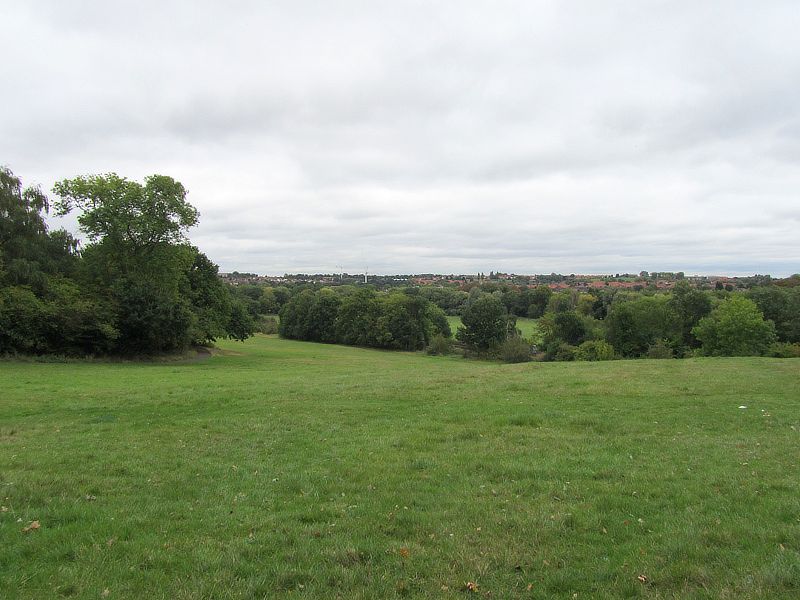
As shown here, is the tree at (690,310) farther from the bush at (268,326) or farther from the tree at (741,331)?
the bush at (268,326)

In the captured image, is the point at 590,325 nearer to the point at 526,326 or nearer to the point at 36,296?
the point at 526,326

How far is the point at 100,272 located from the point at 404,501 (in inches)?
1783

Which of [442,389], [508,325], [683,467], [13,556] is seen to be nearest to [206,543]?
[13,556]

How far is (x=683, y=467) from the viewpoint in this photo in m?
8.68

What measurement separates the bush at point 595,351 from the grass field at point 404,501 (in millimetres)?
56296

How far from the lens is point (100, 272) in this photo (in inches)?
1703

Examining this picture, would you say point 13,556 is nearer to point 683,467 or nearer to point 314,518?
point 314,518

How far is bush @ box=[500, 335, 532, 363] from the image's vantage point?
79750mm

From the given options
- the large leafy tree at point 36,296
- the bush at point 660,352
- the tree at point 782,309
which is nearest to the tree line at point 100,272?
the large leafy tree at point 36,296

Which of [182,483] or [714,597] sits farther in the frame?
[182,483]

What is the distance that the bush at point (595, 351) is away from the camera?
6812 centimetres

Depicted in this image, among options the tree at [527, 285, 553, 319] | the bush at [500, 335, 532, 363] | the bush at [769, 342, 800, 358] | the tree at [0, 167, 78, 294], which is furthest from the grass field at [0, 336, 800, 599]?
the tree at [527, 285, 553, 319]

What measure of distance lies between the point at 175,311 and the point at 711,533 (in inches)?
1667

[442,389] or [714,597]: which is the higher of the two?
[714,597]
